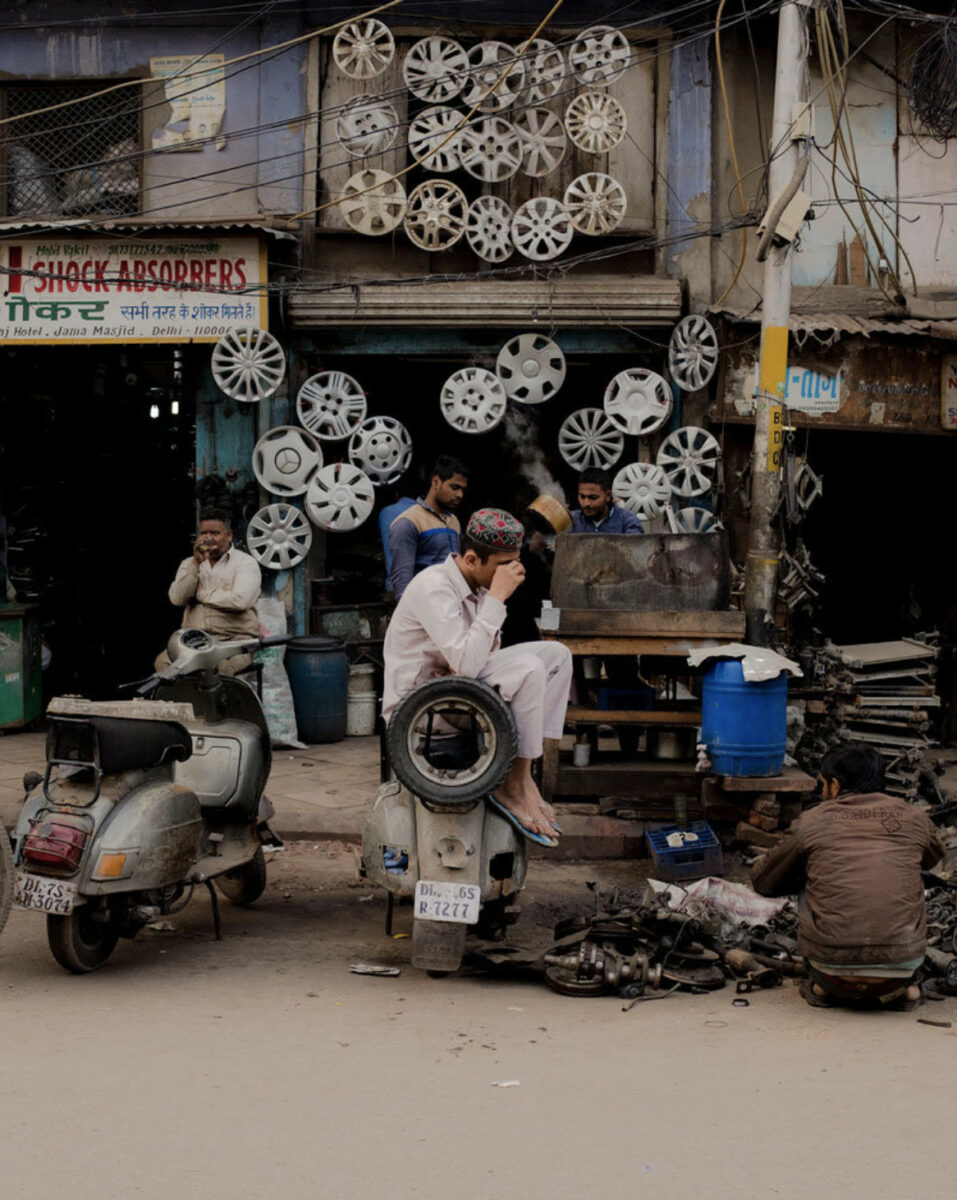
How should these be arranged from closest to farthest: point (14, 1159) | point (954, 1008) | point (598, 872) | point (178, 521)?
point (14, 1159)
point (954, 1008)
point (598, 872)
point (178, 521)

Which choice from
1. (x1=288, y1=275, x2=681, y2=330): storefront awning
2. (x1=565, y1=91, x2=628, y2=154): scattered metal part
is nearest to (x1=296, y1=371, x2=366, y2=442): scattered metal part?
(x1=288, y1=275, x2=681, y2=330): storefront awning

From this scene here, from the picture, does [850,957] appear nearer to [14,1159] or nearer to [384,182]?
[14,1159]

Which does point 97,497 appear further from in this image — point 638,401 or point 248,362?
point 638,401

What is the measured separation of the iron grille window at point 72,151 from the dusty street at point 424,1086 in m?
7.34

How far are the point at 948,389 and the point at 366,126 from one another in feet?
16.8

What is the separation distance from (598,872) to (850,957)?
2.71 meters

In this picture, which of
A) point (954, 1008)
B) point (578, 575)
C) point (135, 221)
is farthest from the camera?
point (135, 221)

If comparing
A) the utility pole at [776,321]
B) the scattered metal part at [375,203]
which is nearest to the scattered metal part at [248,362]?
the scattered metal part at [375,203]

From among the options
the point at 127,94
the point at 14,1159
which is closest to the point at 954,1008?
the point at 14,1159

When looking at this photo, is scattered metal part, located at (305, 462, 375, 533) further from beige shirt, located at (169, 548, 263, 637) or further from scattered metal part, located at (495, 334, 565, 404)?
beige shirt, located at (169, 548, 263, 637)

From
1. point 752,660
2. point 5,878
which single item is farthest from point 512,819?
point 752,660

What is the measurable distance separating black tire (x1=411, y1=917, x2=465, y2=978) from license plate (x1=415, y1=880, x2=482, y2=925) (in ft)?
0.11

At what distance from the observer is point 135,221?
1070 cm

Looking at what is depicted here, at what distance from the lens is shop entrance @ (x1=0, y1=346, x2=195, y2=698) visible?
41.5ft
